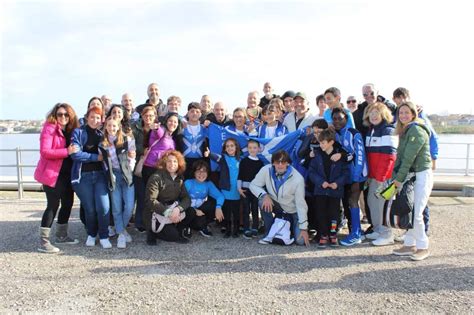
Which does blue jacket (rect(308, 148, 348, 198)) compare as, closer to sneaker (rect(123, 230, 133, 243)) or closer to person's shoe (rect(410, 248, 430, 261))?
person's shoe (rect(410, 248, 430, 261))

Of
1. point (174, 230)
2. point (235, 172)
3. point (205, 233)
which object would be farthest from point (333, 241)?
point (174, 230)

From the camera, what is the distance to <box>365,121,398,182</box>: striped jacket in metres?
5.36

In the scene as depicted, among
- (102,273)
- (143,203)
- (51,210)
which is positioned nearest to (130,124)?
(143,203)

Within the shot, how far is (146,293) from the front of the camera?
3.82 meters

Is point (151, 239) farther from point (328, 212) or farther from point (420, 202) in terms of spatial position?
point (420, 202)

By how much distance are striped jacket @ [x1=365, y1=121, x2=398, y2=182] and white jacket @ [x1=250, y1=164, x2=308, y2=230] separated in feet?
3.50

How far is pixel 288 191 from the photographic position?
5586 mm

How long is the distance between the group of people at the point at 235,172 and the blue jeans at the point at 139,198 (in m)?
0.02

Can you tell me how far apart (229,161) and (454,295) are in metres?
3.43

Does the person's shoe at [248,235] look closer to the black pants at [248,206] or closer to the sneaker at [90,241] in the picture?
the black pants at [248,206]

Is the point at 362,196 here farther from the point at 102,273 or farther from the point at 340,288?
the point at 102,273

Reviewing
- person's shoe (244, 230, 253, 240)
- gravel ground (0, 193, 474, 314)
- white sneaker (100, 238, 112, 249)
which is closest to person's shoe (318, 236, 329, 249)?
gravel ground (0, 193, 474, 314)

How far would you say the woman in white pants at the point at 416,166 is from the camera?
188 inches

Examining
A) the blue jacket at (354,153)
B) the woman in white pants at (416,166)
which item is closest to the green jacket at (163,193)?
the blue jacket at (354,153)
